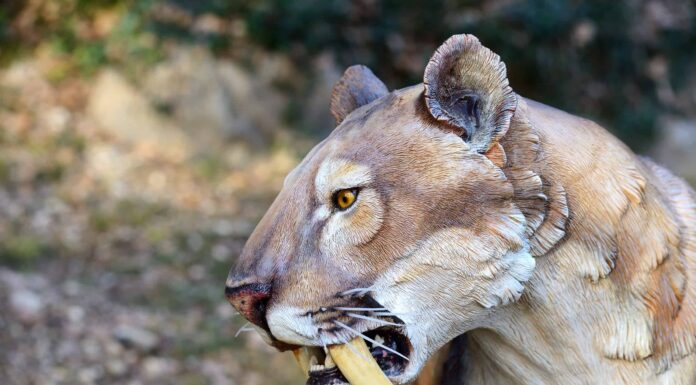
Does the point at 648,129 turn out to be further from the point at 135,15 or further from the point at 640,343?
the point at 640,343

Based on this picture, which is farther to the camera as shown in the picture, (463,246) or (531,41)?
(531,41)

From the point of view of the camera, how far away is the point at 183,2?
6.79m

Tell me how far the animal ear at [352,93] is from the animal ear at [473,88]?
0.35m

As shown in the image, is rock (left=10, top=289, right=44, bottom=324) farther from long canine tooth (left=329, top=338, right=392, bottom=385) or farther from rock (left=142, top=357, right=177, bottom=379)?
long canine tooth (left=329, top=338, right=392, bottom=385)

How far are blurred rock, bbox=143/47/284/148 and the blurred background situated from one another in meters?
0.01

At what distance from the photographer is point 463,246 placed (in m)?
1.84

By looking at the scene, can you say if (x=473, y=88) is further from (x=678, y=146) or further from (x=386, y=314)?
(x=678, y=146)

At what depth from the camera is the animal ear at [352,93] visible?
2.21 metres

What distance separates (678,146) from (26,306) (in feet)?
17.5

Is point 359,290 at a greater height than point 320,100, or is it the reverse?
point 359,290

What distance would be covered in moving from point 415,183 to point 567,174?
33cm

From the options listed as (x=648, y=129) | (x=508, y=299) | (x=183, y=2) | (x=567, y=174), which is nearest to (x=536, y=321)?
(x=508, y=299)

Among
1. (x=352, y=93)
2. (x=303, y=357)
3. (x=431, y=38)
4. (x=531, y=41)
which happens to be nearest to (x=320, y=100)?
(x=431, y=38)

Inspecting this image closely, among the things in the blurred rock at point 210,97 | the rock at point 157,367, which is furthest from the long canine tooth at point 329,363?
the blurred rock at point 210,97
